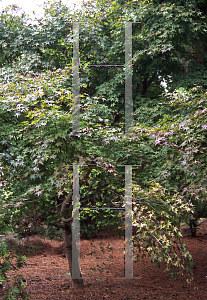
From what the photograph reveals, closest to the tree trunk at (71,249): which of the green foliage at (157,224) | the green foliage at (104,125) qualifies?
the green foliage at (104,125)

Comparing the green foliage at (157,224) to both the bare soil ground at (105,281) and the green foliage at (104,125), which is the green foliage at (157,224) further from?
the bare soil ground at (105,281)

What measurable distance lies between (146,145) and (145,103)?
2108 mm

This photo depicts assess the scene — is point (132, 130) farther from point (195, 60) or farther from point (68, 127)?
point (195, 60)

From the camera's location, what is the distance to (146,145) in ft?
14.9

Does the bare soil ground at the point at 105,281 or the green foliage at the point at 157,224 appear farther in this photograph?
the bare soil ground at the point at 105,281

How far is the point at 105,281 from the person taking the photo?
5.25 metres

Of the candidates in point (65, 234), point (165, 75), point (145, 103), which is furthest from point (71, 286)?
point (165, 75)

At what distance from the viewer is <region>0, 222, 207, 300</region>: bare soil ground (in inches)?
181

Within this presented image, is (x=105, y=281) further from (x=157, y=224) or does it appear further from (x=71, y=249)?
(x=157, y=224)

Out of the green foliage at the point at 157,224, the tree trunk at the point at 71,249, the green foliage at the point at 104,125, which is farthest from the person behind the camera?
the tree trunk at the point at 71,249

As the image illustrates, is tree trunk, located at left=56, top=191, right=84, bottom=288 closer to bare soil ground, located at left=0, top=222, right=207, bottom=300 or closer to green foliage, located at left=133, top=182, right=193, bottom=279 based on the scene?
bare soil ground, located at left=0, top=222, right=207, bottom=300

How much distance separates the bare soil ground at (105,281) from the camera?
4.59m

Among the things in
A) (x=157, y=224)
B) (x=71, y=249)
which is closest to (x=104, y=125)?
(x=71, y=249)

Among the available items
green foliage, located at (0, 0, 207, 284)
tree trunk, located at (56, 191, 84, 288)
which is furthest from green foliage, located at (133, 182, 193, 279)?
tree trunk, located at (56, 191, 84, 288)
